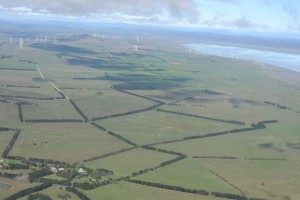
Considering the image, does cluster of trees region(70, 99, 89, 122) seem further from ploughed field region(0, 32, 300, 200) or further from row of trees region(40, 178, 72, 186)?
row of trees region(40, 178, 72, 186)

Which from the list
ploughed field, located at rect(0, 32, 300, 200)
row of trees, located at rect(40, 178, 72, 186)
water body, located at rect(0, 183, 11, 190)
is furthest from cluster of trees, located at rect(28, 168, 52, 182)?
water body, located at rect(0, 183, 11, 190)

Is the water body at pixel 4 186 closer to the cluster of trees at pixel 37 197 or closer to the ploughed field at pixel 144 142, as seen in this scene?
the ploughed field at pixel 144 142

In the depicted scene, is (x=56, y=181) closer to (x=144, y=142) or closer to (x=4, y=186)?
(x=4, y=186)

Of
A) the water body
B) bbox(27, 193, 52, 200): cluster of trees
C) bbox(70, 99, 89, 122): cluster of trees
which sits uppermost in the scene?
bbox(70, 99, 89, 122): cluster of trees

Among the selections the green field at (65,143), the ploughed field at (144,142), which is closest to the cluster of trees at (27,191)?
the ploughed field at (144,142)

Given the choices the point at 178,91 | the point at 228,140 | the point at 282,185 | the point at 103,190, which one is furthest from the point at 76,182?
the point at 178,91

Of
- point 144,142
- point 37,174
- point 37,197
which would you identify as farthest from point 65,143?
point 37,197
